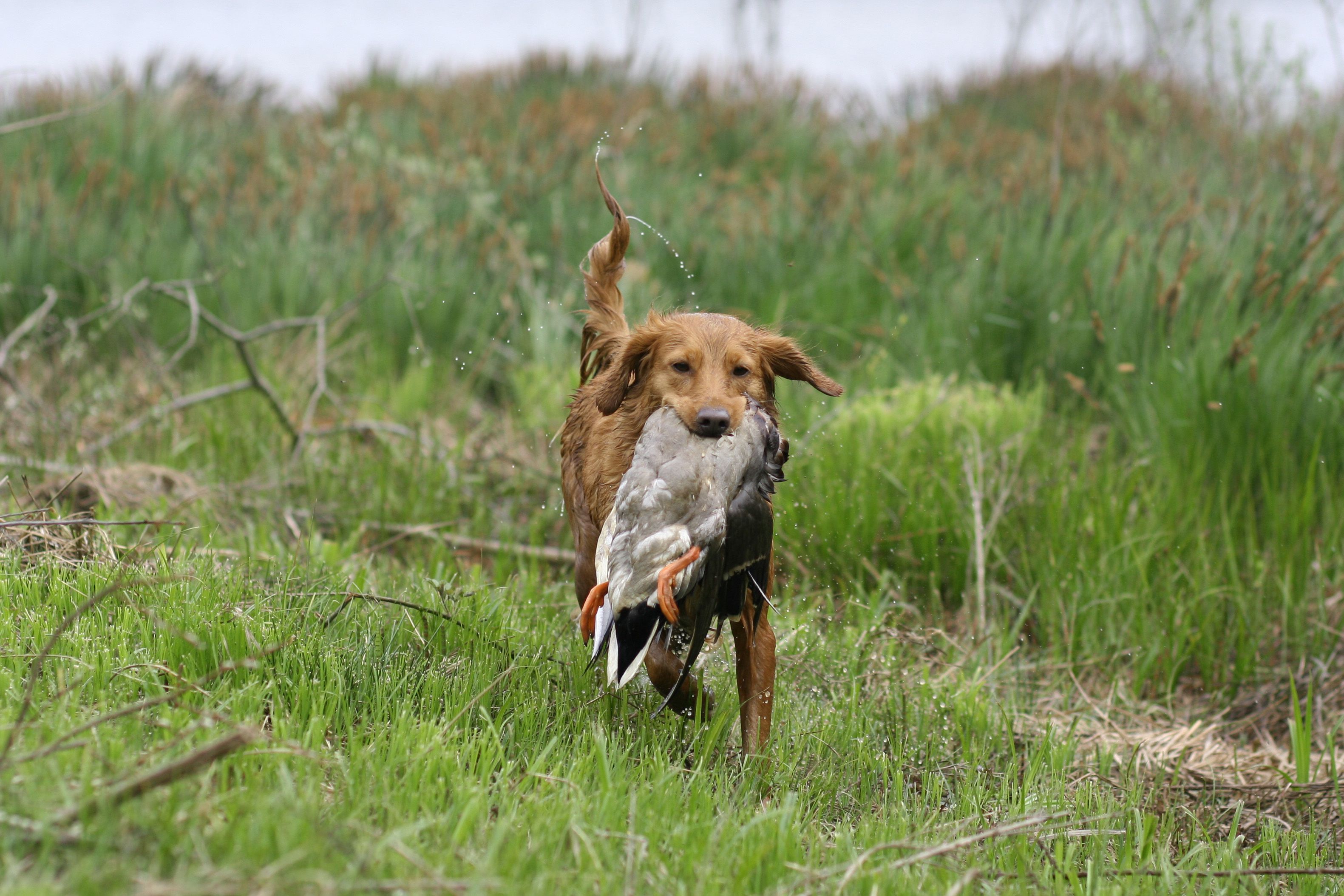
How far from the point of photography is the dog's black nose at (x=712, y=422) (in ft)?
8.01

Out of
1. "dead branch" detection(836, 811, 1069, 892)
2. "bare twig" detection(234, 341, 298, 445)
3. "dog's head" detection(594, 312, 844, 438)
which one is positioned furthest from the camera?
"bare twig" detection(234, 341, 298, 445)

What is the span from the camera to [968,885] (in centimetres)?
228

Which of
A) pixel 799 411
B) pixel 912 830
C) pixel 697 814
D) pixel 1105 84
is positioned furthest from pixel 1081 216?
pixel 1105 84

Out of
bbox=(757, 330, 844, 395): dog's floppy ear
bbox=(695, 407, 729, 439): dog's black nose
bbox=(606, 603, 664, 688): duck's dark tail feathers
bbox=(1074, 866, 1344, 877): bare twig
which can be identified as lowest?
bbox=(1074, 866, 1344, 877): bare twig

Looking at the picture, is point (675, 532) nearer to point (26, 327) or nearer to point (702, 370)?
point (702, 370)

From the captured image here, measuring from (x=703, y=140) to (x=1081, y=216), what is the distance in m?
4.15

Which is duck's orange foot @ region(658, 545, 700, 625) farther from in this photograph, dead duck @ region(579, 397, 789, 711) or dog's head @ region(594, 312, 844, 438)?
dog's head @ region(594, 312, 844, 438)

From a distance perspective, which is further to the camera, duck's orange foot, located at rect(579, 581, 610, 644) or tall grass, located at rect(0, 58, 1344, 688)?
tall grass, located at rect(0, 58, 1344, 688)

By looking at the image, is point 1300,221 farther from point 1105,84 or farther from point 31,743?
point 1105,84

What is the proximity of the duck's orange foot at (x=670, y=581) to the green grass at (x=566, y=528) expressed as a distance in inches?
15.7

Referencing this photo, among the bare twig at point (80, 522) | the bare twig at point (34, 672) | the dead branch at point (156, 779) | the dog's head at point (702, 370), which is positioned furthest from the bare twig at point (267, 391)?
the dead branch at point (156, 779)

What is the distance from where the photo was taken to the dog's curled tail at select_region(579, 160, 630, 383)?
3.05 meters

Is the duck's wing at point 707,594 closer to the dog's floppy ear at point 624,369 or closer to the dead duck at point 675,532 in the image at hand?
the dead duck at point 675,532

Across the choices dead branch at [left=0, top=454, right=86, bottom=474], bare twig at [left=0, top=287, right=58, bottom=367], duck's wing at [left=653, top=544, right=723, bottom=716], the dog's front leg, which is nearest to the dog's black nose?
duck's wing at [left=653, top=544, right=723, bottom=716]
